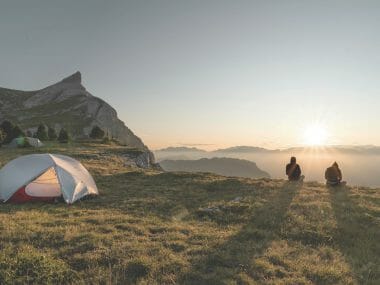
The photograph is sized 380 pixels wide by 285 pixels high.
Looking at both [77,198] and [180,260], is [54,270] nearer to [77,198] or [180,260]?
[180,260]

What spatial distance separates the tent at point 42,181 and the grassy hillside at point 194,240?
1.09 meters

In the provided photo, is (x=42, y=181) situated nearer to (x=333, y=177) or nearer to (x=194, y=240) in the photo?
(x=194, y=240)

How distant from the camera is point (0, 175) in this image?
21375 millimetres

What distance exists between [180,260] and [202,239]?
104 inches

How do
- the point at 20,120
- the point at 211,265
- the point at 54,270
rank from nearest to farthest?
the point at 54,270 → the point at 211,265 → the point at 20,120

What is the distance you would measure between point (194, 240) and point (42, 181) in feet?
41.0

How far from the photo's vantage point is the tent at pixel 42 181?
19.8m

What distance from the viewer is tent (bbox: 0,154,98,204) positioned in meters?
19.8

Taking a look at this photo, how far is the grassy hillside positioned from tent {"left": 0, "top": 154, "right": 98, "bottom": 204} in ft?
3.59

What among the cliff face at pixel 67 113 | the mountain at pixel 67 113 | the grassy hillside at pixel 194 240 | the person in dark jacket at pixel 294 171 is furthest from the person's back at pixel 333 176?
the cliff face at pixel 67 113

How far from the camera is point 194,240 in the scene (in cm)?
1241

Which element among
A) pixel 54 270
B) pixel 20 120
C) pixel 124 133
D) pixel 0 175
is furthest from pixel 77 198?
pixel 124 133

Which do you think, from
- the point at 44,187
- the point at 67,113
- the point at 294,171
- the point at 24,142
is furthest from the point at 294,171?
the point at 67,113

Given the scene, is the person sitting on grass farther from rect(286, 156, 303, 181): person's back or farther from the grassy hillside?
the grassy hillside
